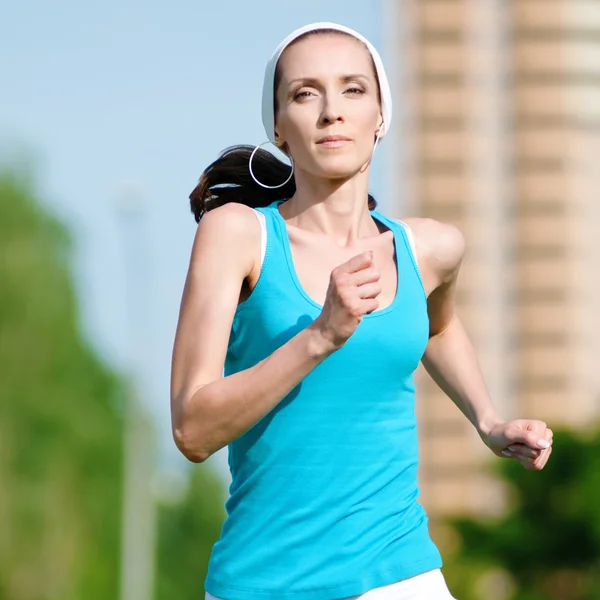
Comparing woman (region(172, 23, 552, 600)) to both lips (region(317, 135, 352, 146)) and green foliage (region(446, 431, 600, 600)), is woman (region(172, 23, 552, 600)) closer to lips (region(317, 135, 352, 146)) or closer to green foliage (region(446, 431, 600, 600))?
lips (region(317, 135, 352, 146))

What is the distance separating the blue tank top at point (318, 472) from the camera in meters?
4.11

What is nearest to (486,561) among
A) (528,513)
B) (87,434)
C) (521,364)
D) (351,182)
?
(528,513)

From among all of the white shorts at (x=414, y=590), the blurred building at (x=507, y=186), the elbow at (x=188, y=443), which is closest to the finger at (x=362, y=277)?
the elbow at (x=188, y=443)

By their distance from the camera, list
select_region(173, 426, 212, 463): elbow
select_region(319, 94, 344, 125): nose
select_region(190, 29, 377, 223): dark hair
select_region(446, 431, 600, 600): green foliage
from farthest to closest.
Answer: select_region(446, 431, 600, 600): green foliage < select_region(190, 29, 377, 223): dark hair < select_region(319, 94, 344, 125): nose < select_region(173, 426, 212, 463): elbow

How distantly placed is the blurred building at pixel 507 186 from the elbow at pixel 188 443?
4937 cm

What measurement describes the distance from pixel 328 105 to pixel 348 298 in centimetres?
67

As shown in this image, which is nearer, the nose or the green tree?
the nose

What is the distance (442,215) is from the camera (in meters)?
55.8

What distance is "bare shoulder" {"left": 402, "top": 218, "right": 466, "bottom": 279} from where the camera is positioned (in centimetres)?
460

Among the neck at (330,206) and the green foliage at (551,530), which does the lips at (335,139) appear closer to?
the neck at (330,206)

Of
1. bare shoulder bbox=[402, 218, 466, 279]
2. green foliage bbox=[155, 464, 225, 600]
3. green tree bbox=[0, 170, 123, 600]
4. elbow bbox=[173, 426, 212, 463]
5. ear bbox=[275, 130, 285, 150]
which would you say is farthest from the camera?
green foliage bbox=[155, 464, 225, 600]

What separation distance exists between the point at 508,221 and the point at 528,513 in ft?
104

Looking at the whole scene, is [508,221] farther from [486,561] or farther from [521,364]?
[486,561]

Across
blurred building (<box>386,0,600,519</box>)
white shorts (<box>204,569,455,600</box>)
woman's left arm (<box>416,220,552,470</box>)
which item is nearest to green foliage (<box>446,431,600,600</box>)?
woman's left arm (<box>416,220,552,470</box>)
